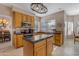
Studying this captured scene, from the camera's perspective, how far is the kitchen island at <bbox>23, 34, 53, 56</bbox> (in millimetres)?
2020

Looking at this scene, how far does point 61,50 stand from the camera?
2158 millimetres

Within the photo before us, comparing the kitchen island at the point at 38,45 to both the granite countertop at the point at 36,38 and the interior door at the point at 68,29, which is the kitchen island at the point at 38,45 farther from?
the interior door at the point at 68,29

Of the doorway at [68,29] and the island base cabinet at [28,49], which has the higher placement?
the doorway at [68,29]

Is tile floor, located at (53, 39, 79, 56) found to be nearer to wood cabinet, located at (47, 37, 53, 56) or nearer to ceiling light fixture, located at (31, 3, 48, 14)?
wood cabinet, located at (47, 37, 53, 56)

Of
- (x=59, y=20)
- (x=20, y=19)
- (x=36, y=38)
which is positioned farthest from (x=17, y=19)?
(x=59, y=20)

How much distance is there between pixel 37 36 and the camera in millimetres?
2191

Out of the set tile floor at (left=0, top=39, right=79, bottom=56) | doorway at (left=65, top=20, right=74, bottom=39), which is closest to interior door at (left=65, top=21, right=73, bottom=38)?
doorway at (left=65, top=20, right=74, bottom=39)

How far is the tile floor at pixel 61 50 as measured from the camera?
2.00 metres

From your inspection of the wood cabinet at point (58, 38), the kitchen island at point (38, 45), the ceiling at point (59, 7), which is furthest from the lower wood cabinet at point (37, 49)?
the ceiling at point (59, 7)

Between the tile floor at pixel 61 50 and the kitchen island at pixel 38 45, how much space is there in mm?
116

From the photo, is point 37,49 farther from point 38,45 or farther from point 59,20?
point 59,20

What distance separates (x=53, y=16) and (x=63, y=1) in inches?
13.5

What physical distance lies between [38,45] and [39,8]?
0.74 metres

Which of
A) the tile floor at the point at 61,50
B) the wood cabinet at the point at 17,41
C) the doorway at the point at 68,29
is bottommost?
the tile floor at the point at 61,50
